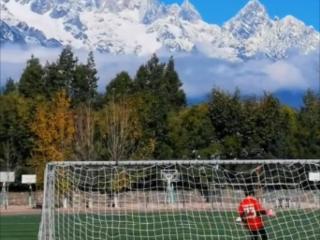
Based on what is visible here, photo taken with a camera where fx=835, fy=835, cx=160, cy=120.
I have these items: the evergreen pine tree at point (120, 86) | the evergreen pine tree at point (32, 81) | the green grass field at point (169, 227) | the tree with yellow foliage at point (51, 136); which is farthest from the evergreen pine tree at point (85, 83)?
the green grass field at point (169, 227)

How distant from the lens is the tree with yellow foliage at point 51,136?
60.3 metres

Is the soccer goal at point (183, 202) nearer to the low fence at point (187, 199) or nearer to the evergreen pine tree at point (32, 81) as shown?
the low fence at point (187, 199)

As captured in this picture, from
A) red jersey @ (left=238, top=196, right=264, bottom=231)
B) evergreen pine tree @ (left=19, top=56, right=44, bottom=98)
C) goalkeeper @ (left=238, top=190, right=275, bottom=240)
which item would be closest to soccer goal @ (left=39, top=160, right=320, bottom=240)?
goalkeeper @ (left=238, top=190, right=275, bottom=240)

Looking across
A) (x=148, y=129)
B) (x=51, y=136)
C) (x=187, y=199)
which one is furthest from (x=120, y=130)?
(x=187, y=199)

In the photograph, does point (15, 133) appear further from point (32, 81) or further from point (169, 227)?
point (169, 227)

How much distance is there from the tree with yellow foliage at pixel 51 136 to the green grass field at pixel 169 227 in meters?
27.7

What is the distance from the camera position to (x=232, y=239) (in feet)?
72.4

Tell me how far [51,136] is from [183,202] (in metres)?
30.0

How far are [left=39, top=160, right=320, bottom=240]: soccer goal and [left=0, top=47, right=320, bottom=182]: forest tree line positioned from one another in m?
25.6

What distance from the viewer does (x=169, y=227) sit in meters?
28.6

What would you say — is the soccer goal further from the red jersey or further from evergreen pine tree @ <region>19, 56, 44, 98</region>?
evergreen pine tree @ <region>19, 56, 44, 98</region>

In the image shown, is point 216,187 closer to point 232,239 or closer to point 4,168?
point 232,239

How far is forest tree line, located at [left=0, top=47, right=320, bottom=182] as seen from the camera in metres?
62.2

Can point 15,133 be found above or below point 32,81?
below
